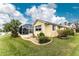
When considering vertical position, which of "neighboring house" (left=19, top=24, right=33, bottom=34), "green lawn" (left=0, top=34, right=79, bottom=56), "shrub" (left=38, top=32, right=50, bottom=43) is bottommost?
"green lawn" (left=0, top=34, right=79, bottom=56)

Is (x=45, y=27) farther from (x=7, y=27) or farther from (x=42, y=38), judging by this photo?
(x=7, y=27)

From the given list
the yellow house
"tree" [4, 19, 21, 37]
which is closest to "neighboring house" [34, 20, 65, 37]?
the yellow house

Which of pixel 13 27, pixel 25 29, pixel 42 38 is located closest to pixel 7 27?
pixel 13 27

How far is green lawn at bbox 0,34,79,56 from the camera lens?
3232mm

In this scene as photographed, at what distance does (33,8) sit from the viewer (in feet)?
10.6

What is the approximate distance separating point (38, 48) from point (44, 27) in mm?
202

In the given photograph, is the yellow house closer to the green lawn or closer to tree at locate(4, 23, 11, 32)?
the green lawn

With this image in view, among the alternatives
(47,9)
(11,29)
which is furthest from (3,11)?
(47,9)

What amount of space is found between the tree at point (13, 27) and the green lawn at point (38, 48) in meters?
0.05

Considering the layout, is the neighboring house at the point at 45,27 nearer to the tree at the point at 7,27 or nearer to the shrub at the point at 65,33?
the shrub at the point at 65,33

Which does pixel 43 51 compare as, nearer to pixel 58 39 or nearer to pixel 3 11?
pixel 58 39

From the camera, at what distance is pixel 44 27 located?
3.25m

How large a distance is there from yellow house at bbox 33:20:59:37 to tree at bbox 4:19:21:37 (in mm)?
167

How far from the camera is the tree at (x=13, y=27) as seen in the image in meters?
3.24
